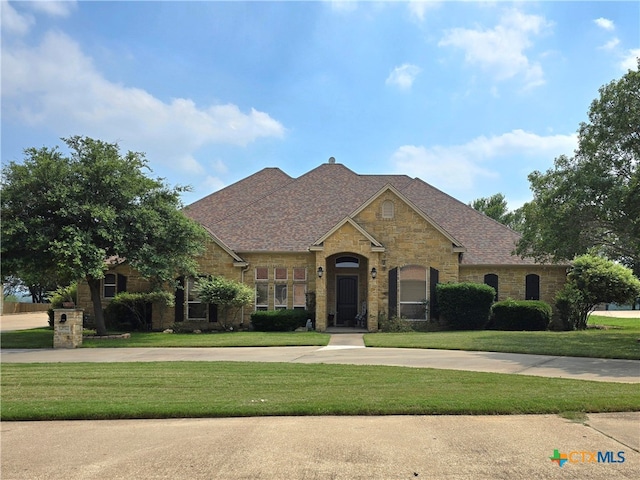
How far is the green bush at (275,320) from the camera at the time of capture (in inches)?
867

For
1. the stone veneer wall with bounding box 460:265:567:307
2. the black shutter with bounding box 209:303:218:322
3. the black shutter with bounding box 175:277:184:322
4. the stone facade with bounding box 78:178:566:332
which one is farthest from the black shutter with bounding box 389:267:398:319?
the black shutter with bounding box 175:277:184:322

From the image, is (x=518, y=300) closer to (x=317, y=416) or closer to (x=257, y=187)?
(x=257, y=187)

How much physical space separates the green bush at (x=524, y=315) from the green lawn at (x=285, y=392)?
42.2 ft

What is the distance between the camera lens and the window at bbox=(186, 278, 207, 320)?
23.6 metres

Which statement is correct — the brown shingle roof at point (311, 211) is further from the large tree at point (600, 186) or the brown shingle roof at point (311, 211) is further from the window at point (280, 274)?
the large tree at point (600, 186)

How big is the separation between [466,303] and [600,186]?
313 inches

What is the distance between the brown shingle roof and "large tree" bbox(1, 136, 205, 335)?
10.9 ft

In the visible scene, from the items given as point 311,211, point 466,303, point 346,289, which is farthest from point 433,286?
point 311,211

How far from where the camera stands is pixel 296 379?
9898mm

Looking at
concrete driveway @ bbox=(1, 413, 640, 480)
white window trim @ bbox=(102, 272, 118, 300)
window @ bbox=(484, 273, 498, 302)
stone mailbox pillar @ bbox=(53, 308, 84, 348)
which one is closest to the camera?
concrete driveway @ bbox=(1, 413, 640, 480)

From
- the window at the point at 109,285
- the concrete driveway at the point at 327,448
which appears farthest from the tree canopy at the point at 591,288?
the window at the point at 109,285

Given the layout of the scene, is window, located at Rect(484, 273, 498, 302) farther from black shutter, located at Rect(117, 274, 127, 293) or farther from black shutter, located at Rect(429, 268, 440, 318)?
black shutter, located at Rect(117, 274, 127, 293)

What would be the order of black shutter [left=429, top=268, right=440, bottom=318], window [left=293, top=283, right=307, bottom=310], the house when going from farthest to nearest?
window [left=293, top=283, right=307, bottom=310] < black shutter [left=429, top=268, right=440, bottom=318] < the house

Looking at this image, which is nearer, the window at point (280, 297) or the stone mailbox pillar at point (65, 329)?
the stone mailbox pillar at point (65, 329)
